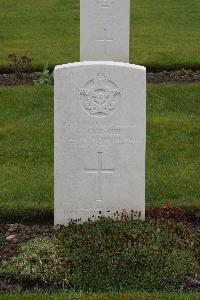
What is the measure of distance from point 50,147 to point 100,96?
9.80ft

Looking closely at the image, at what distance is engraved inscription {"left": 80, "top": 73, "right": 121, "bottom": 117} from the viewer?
658 centimetres

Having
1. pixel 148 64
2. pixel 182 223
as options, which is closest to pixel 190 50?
pixel 148 64

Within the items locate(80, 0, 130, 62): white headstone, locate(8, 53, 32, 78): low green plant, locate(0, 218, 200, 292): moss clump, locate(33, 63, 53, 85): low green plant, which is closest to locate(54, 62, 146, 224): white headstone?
locate(0, 218, 200, 292): moss clump

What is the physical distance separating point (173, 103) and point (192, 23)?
6919mm

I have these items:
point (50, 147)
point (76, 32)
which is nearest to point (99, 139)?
point (50, 147)

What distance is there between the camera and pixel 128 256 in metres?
5.94

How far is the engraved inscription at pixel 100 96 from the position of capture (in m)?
6.58

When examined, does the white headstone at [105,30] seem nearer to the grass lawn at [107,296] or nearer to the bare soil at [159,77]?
the bare soil at [159,77]

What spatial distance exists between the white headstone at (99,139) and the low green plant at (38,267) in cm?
73

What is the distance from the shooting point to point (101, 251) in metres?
6.07

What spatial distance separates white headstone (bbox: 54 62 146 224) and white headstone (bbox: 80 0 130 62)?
5846 mm

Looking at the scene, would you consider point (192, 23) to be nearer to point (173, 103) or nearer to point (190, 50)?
point (190, 50)

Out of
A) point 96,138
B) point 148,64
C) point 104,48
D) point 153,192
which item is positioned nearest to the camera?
point 96,138

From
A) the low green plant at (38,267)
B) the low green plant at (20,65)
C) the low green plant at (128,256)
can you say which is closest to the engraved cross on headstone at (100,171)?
the low green plant at (128,256)
